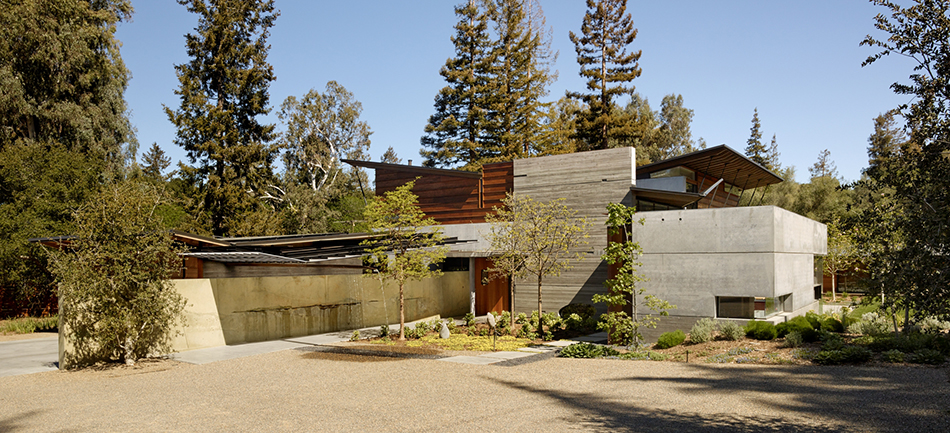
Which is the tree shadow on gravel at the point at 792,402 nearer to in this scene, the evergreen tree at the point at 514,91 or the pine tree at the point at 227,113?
the pine tree at the point at 227,113

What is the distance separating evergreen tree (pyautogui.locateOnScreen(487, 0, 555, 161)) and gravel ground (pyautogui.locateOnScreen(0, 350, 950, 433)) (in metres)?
24.8

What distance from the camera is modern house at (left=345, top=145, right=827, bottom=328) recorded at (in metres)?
13.6

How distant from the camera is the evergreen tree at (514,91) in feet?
115

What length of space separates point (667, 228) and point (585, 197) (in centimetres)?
465

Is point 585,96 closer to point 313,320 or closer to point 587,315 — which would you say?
point 587,315

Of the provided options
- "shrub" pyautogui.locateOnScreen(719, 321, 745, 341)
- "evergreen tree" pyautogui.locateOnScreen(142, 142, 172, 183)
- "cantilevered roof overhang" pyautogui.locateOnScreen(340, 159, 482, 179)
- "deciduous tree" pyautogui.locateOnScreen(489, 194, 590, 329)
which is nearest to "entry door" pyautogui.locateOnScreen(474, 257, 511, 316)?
"cantilevered roof overhang" pyautogui.locateOnScreen(340, 159, 482, 179)

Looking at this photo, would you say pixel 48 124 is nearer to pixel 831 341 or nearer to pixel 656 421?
pixel 656 421

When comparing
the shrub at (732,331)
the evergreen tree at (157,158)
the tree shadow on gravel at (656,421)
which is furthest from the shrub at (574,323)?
the evergreen tree at (157,158)

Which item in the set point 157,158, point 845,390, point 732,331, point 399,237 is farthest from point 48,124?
point 157,158

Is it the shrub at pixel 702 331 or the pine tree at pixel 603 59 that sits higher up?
the pine tree at pixel 603 59

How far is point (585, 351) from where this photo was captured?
41.0 ft

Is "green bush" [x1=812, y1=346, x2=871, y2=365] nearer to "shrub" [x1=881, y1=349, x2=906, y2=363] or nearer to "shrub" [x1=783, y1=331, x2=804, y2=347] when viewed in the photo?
"shrub" [x1=881, y1=349, x2=906, y2=363]

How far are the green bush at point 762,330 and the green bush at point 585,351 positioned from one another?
3.15 meters

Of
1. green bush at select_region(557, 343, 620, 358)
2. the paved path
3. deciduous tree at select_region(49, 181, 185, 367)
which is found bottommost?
the paved path
